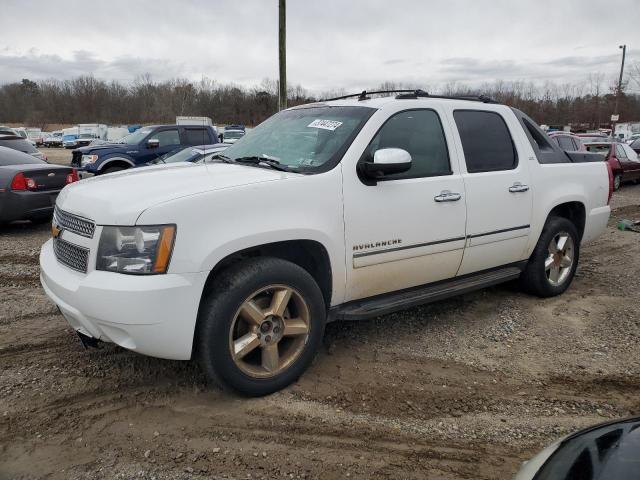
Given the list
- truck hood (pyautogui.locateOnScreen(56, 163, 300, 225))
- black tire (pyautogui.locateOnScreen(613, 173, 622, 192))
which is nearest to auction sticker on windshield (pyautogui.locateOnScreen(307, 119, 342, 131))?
truck hood (pyautogui.locateOnScreen(56, 163, 300, 225))

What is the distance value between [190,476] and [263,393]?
749 mm

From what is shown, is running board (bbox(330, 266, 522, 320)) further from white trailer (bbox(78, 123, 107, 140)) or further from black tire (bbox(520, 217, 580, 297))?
white trailer (bbox(78, 123, 107, 140))

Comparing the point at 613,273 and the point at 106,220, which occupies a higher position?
the point at 106,220

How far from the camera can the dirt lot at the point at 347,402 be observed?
2.61 metres

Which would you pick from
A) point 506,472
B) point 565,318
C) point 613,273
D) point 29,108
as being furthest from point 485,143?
point 29,108

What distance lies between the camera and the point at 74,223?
10.00 ft

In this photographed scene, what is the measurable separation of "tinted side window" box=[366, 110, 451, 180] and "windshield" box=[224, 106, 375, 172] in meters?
0.20

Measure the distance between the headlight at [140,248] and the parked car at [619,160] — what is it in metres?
15.6

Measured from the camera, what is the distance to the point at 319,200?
10.5 feet

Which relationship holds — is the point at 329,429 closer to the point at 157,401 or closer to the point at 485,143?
the point at 157,401

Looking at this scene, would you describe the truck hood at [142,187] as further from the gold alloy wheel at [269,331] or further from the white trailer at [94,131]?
the white trailer at [94,131]

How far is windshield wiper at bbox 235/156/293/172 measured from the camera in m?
3.43

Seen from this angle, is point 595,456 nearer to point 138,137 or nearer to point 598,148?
point 138,137

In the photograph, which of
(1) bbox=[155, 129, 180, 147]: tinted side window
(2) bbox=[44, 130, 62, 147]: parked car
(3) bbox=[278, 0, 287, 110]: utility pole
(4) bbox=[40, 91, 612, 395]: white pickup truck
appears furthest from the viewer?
(2) bbox=[44, 130, 62, 147]: parked car
